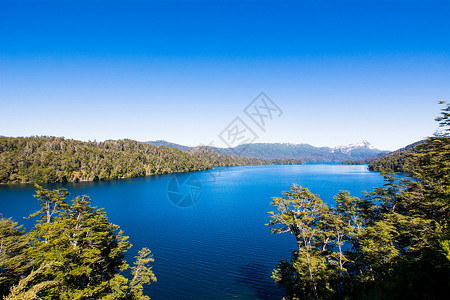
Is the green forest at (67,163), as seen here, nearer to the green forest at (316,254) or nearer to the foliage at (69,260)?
the foliage at (69,260)

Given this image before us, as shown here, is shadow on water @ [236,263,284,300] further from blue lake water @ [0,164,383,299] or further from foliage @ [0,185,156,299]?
foliage @ [0,185,156,299]

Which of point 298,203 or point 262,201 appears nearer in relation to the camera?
point 298,203

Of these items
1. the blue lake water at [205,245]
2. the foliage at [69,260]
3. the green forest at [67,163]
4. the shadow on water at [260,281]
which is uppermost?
the green forest at [67,163]

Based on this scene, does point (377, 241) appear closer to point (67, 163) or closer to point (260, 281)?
point (260, 281)

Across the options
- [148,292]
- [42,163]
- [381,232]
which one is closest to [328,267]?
[381,232]

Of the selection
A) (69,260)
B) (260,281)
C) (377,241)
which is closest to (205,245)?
(260,281)

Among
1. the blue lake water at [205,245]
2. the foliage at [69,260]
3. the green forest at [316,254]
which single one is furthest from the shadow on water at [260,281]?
the foliage at [69,260]

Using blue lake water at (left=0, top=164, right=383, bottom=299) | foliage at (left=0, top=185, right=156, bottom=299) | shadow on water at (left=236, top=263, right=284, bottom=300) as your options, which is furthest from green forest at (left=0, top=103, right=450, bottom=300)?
blue lake water at (left=0, top=164, right=383, bottom=299)

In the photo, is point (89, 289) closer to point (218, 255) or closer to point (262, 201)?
point (218, 255)
